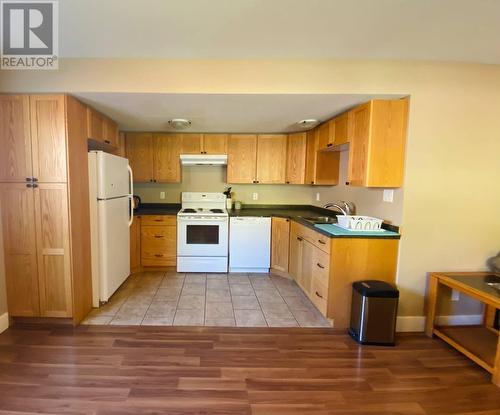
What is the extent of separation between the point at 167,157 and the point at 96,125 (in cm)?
123

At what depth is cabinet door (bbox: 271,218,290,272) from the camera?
11.7ft

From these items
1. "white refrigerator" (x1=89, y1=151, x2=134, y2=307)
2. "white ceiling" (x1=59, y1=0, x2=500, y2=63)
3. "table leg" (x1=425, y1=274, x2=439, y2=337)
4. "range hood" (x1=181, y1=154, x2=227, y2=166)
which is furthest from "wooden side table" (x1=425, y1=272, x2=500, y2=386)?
"white refrigerator" (x1=89, y1=151, x2=134, y2=307)

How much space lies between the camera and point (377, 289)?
2.07 meters

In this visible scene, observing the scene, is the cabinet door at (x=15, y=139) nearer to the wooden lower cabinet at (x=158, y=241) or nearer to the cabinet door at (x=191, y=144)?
the wooden lower cabinet at (x=158, y=241)

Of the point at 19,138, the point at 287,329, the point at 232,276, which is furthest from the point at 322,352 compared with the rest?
the point at 19,138

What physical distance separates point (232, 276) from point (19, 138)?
278cm

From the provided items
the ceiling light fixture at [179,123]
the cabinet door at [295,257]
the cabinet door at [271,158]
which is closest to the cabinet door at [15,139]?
the ceiling light fixture at [179,123]

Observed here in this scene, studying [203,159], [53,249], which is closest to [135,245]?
[53,249]

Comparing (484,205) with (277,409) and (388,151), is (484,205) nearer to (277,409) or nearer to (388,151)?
(388,151)

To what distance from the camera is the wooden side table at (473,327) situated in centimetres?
178

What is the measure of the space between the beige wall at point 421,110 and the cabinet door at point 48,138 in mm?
129

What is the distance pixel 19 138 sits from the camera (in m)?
2.16

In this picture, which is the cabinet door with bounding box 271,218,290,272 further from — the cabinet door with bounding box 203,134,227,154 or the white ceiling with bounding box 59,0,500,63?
the white ceiling with bounding box 59,0,500,63

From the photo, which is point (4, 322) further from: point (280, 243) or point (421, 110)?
point (421, 110)
